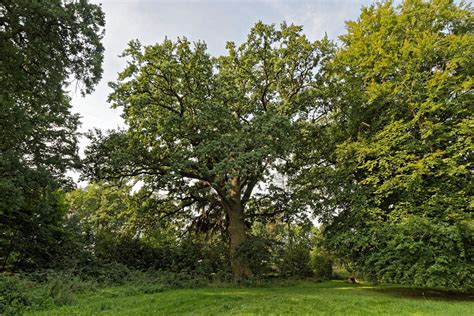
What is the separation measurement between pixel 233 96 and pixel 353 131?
6.97 meters

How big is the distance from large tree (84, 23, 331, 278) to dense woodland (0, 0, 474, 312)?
102 mm

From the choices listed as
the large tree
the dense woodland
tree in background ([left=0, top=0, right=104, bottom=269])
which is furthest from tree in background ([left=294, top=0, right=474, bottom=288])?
tree in background ([left=0, top=0, right=104, bottom=269])

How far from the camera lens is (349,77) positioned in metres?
17.0

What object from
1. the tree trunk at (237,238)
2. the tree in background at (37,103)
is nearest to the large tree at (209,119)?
the tree trunk at (237,238)

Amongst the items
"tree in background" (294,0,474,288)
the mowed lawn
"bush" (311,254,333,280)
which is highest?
"tree in background" (294,0,474,288)

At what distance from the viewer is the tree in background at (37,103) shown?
9.05 meters

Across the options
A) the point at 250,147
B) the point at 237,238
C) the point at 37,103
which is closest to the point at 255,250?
the point at 237,238

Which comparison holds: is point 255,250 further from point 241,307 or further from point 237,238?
point 241,307

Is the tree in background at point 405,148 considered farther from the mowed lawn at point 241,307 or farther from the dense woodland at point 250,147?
the mowed lawn at point 241,307

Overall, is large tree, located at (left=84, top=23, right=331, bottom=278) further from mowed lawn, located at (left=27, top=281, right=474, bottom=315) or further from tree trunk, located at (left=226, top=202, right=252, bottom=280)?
mowed lawn, located at (left=27, top=281, right=474, bottom=315)

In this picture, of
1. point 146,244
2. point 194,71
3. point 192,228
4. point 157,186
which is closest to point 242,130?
point 194,71

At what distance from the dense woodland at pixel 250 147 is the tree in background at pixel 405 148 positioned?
0.26 feet

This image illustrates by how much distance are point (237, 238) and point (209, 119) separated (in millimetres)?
6936

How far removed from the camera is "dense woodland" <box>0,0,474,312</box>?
464 inches
